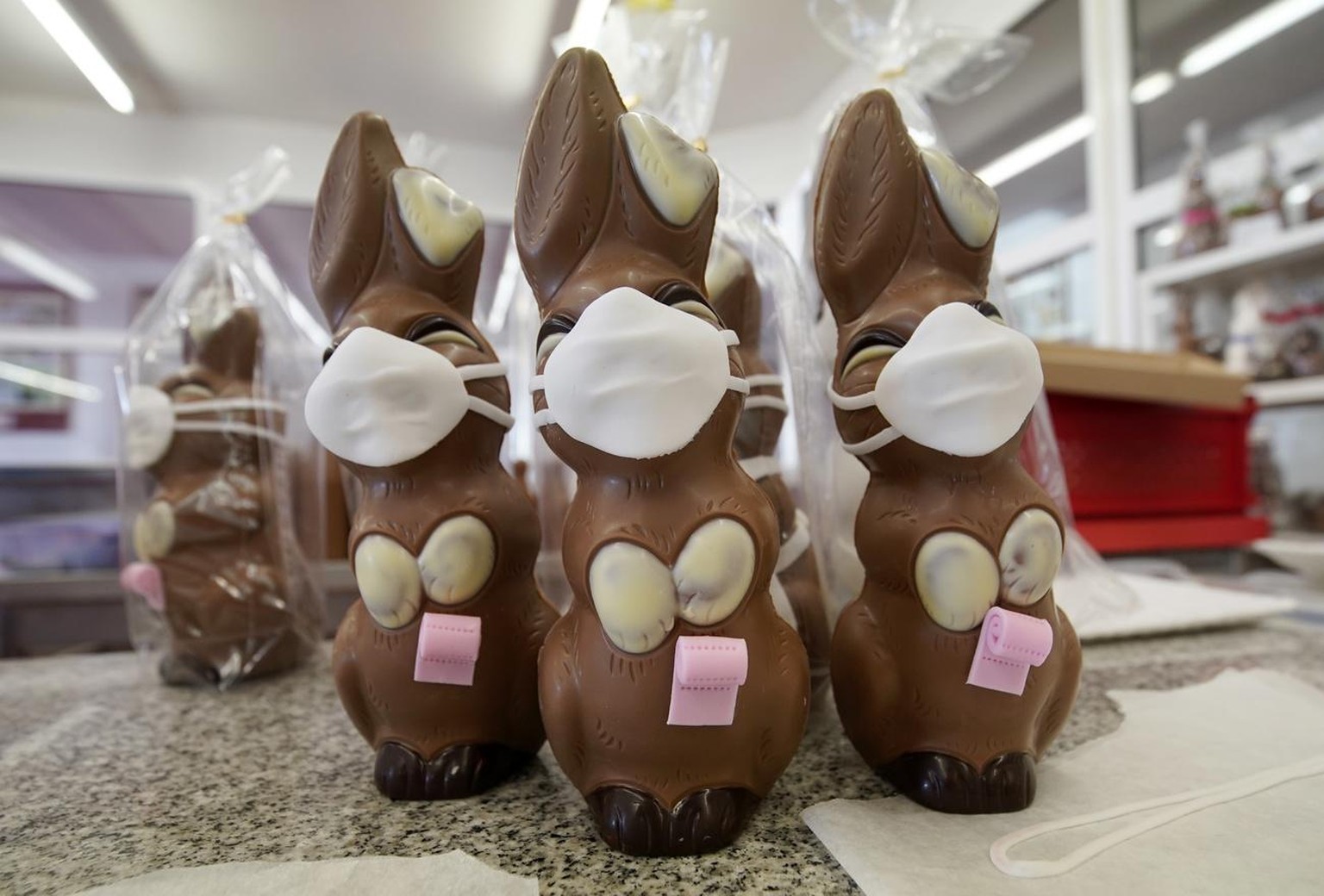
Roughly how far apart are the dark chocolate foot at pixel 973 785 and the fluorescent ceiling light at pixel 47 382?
12.9 feet

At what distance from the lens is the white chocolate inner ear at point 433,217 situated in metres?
0.51

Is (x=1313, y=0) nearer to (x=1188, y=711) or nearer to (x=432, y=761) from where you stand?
(x=1188, y=711)

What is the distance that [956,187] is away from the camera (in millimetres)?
481

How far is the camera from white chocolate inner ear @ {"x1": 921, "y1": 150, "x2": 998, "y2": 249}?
1.58 feet

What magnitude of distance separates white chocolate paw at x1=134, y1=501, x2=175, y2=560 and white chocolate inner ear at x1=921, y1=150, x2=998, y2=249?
0.75 m

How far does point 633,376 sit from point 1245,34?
1.89 meters

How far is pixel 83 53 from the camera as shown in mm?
2535

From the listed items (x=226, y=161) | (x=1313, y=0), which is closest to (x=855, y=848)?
(x=1313, y=0)

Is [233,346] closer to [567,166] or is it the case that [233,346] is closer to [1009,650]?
[567,166]

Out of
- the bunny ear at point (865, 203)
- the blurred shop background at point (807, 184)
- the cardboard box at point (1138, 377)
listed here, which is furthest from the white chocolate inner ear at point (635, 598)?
the cardboard box at point (1138, 377)

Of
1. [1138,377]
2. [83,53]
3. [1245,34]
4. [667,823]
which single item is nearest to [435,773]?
[667,823]

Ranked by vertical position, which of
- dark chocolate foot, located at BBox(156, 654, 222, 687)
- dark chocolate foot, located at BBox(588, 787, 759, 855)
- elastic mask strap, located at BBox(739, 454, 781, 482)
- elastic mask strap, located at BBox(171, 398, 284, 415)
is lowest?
dark chocolate foot, located at BBox(156, 654, 222, 687)

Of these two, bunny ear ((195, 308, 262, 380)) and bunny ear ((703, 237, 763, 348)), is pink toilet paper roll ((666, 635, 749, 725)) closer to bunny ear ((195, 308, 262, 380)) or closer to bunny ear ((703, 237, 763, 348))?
bunny ear ((703, 237, 763, 348))

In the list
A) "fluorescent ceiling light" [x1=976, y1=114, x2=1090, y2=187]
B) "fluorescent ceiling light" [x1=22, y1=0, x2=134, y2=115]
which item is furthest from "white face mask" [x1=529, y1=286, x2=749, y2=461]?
"fluorescent ceiling light" [x1=22, y1=0, x2=134, y2=115]
